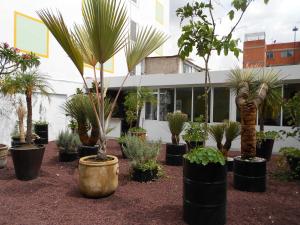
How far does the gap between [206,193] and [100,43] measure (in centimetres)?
239

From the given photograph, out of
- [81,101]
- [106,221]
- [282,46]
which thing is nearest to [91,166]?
[106,221]

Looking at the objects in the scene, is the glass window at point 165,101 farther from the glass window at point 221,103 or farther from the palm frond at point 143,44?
the palm frond at point 143,44

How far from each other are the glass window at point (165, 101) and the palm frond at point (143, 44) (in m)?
7.98

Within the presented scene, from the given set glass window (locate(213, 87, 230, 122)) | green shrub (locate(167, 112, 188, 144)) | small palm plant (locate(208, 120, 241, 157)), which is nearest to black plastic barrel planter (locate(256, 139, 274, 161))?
small palm plant (locate(208, 120, 241, 157))

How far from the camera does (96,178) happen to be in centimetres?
427

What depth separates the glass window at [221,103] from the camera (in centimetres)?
1088

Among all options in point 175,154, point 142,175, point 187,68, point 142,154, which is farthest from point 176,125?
point 187,68

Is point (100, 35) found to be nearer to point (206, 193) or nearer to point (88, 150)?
point (206, 193)

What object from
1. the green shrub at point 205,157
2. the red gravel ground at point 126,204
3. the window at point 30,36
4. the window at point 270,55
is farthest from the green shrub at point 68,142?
the window at point 270,55

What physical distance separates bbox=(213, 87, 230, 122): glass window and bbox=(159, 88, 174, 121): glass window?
6.61 ft

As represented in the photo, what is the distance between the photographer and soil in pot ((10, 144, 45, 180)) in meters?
5.21

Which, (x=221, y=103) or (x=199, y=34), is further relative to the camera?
(x=221, y=103)

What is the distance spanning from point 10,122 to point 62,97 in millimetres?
2993

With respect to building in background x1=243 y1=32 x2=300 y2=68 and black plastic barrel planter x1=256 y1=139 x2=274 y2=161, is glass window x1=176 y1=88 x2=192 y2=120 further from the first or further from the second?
building in background x1=243 y1=32 x2=300 y2=68
